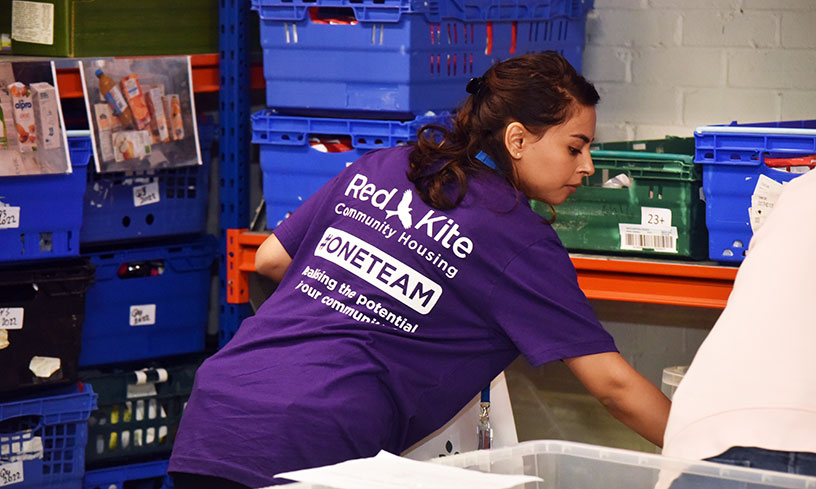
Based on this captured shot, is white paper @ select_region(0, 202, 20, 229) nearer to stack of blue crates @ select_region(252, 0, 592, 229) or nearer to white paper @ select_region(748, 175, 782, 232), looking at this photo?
stack of blue crates @ select_region(252, 0, 592, 229)

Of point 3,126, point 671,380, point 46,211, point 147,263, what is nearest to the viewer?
point 671,380

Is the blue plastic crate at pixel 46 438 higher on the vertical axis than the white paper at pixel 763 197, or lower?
lower

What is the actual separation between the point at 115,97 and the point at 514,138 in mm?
1277

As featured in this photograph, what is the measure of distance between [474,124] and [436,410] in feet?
1.69

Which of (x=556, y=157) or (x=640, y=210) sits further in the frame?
(x=640, y=210)

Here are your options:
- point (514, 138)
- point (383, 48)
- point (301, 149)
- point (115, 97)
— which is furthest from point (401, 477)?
point (115, 97)

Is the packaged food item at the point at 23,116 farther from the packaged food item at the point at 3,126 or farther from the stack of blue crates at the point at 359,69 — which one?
the stack of blue crates at the point at 359,69

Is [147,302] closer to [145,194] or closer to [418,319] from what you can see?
[145,194]

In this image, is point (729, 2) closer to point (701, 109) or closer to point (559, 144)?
point (701, 109)

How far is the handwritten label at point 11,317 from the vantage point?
2756 mm

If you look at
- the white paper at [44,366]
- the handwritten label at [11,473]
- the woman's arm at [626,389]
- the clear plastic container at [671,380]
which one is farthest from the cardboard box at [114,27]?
the woman's arm at [626,389]

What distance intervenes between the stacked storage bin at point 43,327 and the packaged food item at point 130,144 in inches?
3.5

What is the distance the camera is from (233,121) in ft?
9.93

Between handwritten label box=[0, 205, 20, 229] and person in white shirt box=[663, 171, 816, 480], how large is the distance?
6.13ft
